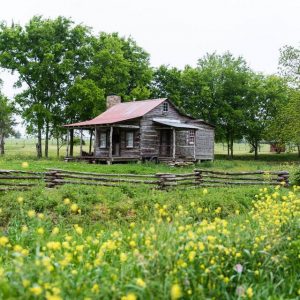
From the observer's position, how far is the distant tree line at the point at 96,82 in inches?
1502

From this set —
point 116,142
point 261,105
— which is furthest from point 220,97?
point 116,142

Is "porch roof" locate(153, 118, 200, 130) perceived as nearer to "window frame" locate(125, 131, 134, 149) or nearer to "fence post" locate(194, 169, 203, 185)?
"window frame" locate(125, 131, 134, 149)

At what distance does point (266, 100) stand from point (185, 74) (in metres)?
10.3

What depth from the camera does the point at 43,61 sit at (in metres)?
37.8

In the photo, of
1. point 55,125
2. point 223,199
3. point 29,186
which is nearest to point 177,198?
point 223,199

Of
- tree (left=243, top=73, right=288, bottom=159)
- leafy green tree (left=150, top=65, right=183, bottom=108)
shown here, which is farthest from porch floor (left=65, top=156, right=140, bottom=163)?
tree (left=243, top=73, right=288, bottom=159)

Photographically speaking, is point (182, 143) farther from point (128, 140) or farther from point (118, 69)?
point (118, 69)

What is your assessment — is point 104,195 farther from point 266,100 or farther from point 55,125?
point 266,100

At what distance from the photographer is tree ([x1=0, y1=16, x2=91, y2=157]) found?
37.9 m

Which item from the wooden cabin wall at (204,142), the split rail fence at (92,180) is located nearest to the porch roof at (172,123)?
the wooden cabin wall at (204,142)

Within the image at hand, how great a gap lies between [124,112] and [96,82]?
6888 mm

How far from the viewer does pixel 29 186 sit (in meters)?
14.3

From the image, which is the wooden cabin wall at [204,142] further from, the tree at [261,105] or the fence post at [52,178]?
the fence post at [52,178]

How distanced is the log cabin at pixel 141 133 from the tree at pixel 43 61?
17.9 ft
